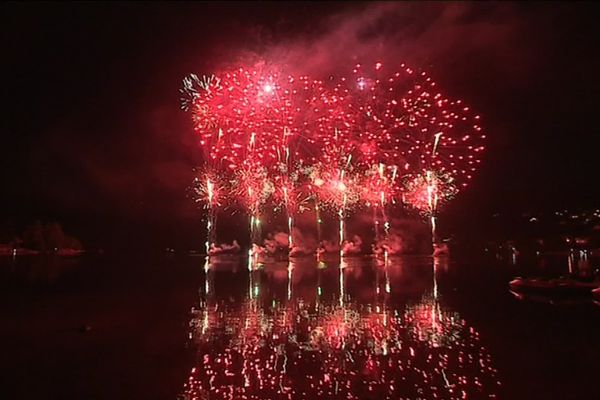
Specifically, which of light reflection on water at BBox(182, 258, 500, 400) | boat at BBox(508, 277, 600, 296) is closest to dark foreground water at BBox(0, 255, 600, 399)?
light reflection on water at BBox(182, 258, 500, 400)

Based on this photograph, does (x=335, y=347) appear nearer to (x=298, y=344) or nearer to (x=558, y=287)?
(x=298, y=344)

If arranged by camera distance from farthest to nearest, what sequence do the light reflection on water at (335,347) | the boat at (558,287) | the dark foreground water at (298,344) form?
the boat at (558,287) < the dark foreground water at (298,344) < the light reflection on water at (335,347)

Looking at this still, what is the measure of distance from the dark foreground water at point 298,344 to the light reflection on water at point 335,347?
1.4 inches

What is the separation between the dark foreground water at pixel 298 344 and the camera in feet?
29.6

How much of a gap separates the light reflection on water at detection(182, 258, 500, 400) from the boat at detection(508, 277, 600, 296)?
3.60 meters

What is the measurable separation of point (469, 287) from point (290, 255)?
80.5 ft

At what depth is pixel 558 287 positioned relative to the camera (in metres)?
20.4

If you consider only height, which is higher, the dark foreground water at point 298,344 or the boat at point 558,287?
the boat at point 558,287

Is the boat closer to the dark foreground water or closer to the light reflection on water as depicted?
the dark foreground water

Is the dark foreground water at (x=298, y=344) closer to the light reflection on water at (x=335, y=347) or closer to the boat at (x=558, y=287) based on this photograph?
the light reflection on water at (x=335, y=347)

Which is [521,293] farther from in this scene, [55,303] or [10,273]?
[10,273]

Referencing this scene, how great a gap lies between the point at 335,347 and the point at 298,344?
87 cm

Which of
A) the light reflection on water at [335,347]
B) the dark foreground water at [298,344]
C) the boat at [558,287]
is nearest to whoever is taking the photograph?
the light reflection on water at [335,347]

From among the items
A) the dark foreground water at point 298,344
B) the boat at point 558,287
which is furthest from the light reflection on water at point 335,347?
the boat at point 558,287
